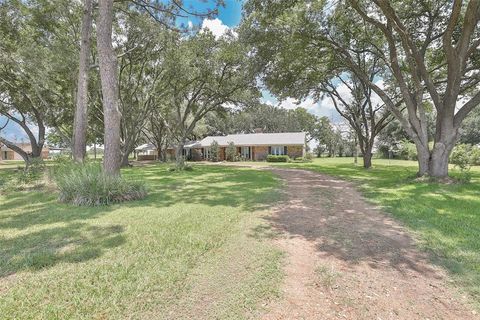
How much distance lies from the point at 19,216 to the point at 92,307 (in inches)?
195

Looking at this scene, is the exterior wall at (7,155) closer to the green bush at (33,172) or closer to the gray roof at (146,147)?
the gray roof at (146,147)

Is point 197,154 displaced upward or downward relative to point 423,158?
upward

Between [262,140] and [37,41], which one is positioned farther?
[262,140]

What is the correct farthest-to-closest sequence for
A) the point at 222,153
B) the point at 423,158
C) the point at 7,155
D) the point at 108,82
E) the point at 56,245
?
the point at 7,155 < the point at 222,153 < the point at 423,158 < the point at 108,82 < the point at 56,245

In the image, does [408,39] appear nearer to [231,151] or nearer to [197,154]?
[231,151]

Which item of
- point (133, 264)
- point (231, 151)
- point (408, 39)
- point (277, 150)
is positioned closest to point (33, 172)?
point (133, 264)

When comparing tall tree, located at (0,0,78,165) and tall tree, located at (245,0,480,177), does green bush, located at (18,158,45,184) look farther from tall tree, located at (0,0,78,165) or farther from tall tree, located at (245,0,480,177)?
tall tree, located at (245,0,480,177)

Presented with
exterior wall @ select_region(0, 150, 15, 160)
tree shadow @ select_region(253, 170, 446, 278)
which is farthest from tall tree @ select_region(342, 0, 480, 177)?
exterior wall @ select_region(0, 150, 15, 160)

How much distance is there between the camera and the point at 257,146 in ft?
127

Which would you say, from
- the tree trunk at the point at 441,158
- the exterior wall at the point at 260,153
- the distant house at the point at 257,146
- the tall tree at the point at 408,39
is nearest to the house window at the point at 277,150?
the distant house at the point at 257,146

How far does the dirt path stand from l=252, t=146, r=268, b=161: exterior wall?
32.1m

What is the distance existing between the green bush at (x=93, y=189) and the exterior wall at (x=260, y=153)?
101 feet

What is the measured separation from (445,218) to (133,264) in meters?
6.29

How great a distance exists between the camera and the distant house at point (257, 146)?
37.6 m
